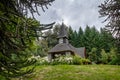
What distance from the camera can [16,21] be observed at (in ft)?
15.4

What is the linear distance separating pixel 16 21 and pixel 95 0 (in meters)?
7.20

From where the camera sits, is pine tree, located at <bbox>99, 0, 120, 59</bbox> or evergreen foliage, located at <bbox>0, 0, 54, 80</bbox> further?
pine tree, located at <bbox>99, 0, 120, 59</bbox>

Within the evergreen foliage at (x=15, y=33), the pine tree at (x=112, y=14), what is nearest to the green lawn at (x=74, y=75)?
the pine tree at (x=112, y=14)

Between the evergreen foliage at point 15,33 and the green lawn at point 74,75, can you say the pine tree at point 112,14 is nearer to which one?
the green lawn at point 74,75

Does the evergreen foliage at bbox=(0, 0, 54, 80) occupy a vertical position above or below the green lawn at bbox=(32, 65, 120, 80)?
above

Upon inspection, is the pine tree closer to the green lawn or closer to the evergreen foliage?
the green lawn

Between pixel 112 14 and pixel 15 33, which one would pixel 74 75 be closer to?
pixel 112 14

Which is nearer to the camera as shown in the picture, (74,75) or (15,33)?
(15,33)

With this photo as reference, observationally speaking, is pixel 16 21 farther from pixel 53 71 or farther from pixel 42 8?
pixel 53 71

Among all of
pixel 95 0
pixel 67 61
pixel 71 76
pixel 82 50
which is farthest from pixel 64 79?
pixel 82 50

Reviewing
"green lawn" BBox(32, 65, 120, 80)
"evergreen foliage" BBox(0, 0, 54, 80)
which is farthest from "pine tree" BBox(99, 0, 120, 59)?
"evergreen foliage" BBox(0, 0, 54, 80)

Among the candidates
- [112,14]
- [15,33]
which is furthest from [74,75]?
[15,33]

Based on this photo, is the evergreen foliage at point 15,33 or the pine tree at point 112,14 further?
the pine tree at point 112,14

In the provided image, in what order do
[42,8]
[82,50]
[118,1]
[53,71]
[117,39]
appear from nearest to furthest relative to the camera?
[42,8] < [118,1] < [117,39] < [53,71] < [82,50]
